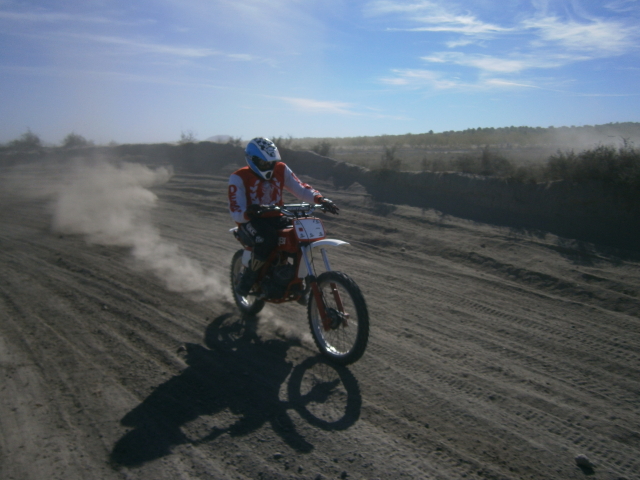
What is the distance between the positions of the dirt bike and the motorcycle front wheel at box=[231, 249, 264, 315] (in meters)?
0.49

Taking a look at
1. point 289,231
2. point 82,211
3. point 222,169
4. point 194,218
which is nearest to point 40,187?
point 222,169

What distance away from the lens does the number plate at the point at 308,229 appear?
15.5 ft

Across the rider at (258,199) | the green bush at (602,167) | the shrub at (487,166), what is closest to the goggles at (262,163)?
the rider at (258,199)

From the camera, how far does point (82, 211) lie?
12.4m

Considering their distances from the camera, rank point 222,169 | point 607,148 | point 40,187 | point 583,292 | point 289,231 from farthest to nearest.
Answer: point 222,169, point 40,187, point 607,148, point 583,292, point 289,231

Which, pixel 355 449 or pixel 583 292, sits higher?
pixel 583 292

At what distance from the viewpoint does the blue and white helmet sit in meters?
5.14

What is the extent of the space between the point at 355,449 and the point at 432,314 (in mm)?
2988

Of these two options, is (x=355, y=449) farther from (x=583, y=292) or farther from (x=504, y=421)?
(x=583, y=292)

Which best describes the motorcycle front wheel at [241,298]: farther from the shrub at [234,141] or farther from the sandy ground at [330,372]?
the shrub at [234,141]

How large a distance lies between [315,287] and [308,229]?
0.62 m

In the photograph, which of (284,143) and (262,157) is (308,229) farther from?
(284,143)

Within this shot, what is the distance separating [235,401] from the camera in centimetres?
400

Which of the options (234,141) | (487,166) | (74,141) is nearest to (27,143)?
(74,141)
